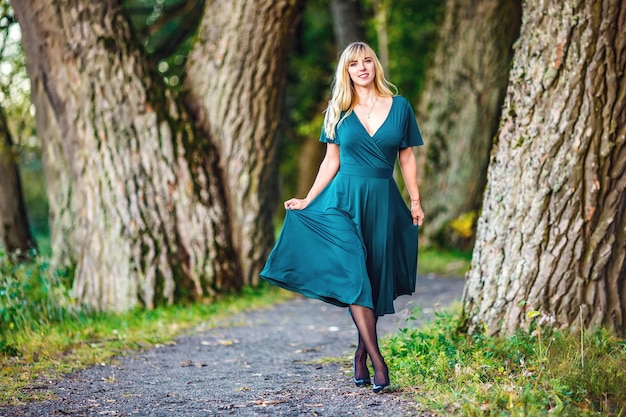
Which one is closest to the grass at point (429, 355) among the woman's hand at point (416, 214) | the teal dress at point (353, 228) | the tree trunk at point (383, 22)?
the teal dress at point (353, 228)

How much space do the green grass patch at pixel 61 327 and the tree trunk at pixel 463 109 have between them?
469 centimetres

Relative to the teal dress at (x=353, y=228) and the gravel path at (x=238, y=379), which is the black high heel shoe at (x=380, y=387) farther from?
the teal dress at (x=353, y=228)

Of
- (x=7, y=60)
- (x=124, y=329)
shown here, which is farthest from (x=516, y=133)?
(x=7, y=60)

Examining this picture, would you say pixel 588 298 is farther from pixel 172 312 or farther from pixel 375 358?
pixel 172 312

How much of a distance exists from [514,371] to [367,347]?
3.00ft

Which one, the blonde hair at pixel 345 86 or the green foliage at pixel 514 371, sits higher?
Answer: the blonde hair at pixel 345 86

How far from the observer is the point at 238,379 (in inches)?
190

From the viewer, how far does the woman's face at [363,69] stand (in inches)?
177

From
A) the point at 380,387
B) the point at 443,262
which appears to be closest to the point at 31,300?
the point at 380,387

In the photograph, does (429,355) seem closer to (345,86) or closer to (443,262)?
(345,86)

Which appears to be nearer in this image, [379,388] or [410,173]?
[379,388]

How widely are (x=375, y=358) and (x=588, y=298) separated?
176cm

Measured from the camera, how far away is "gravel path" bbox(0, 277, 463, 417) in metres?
4.04

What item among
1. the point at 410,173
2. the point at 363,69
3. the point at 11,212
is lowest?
the point at 11,212
